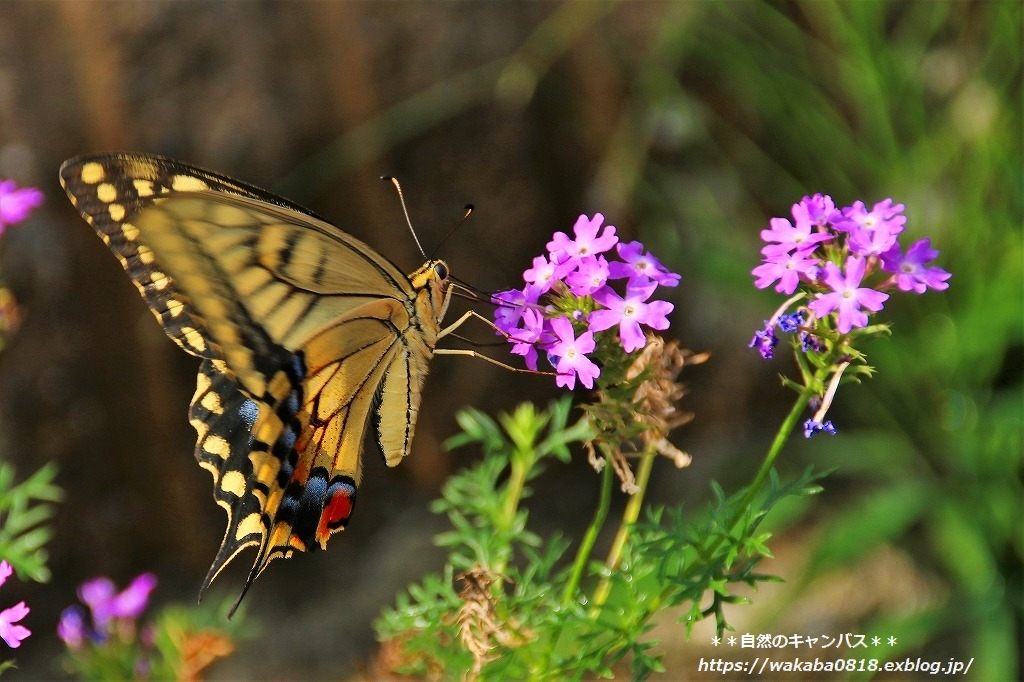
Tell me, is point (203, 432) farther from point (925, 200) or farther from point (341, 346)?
point (925, 200)

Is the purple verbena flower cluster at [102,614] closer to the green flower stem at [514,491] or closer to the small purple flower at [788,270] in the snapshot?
the green flower stem at [514,491]

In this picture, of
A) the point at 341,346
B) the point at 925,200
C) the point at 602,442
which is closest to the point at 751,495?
the point at 602,442

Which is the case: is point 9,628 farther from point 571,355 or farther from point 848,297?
point 848,297

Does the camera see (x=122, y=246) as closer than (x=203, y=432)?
Yes

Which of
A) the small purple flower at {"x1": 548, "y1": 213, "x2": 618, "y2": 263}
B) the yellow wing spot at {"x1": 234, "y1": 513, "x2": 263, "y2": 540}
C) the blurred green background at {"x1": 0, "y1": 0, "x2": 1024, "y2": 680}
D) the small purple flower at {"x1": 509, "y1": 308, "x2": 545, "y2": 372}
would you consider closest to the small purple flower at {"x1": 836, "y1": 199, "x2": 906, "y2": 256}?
the small purple flower at {"x1": 548, "y1": 213, "x2": 618, "y2": 263}

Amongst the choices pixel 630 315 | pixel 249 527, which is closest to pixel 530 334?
pixel 630 315

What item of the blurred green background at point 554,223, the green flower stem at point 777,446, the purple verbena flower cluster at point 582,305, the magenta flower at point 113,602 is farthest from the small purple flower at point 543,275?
the blurred green background at point 554,223

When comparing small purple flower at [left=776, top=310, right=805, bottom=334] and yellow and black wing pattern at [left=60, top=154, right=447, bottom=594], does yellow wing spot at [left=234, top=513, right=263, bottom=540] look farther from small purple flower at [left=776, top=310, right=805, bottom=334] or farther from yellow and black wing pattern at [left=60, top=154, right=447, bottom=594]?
small purple flower at [left=776, top=310, right=805, bottom=334]
